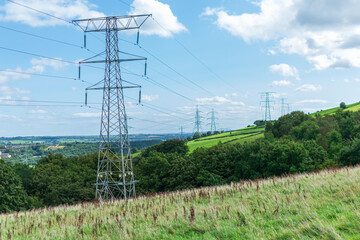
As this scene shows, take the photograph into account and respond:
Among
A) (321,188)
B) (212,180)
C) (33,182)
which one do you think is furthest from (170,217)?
(33,182)

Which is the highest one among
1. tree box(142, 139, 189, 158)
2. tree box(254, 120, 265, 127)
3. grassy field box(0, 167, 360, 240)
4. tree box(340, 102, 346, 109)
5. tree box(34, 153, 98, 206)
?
tree box(340, 102, 346, 109)

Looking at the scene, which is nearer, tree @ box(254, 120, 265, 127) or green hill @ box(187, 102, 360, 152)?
green hill @ box(187, 102, 360, 152)

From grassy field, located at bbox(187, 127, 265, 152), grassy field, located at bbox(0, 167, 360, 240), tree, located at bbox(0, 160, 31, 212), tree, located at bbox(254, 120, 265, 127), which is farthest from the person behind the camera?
tree, located at bbox(254, 120, 265, 127)

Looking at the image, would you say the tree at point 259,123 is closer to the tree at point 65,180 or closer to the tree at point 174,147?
the tree at point 174,147

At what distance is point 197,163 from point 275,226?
206 ft

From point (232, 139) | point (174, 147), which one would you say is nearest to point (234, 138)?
point (232, 139)

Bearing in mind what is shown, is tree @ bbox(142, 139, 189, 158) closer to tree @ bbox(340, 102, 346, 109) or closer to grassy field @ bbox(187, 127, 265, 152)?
grassy field @ bbox(187, 127, 265, 152)

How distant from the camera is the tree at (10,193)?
167 ft

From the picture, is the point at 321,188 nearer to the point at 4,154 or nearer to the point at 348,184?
the point at 348,184

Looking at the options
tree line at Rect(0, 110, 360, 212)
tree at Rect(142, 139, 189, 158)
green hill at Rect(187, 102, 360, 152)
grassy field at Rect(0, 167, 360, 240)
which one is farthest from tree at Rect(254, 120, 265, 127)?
grassy field at Rect(0, 167, 360, 240)

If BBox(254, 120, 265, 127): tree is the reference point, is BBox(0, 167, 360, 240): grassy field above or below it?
below

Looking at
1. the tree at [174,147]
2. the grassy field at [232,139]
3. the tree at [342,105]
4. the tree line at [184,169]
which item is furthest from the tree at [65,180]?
the tree at [342,105]

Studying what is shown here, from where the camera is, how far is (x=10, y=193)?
173 feet

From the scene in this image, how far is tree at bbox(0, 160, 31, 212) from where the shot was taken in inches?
2009
